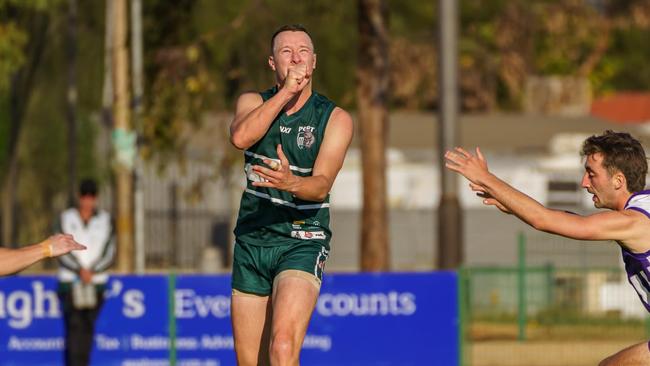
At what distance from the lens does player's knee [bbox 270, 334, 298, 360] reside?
8297 mm

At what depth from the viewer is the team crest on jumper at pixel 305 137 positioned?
8555 millimetres

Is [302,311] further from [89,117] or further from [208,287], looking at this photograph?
[89,117]

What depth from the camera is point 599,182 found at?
8.21 meters

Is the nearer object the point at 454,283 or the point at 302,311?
the point at 302,311

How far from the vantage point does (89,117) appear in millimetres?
42281

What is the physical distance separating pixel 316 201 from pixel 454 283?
845 centimetres

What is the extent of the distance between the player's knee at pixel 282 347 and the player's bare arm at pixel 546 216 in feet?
4.42

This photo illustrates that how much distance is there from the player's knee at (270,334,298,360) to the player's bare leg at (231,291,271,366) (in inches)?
15.6

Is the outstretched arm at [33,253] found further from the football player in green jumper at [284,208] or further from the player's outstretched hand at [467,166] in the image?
the player's outstretched hand at [467,166]

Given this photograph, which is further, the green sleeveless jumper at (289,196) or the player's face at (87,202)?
the player's face at (87,202)

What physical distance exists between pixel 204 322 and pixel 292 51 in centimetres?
828

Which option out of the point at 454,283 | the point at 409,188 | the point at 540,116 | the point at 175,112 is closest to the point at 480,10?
the point at 540,116

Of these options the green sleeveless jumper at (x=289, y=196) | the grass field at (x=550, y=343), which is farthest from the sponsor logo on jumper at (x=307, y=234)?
the grass field at (x=550, y=343)

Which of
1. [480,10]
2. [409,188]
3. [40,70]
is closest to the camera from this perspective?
[409,188]
